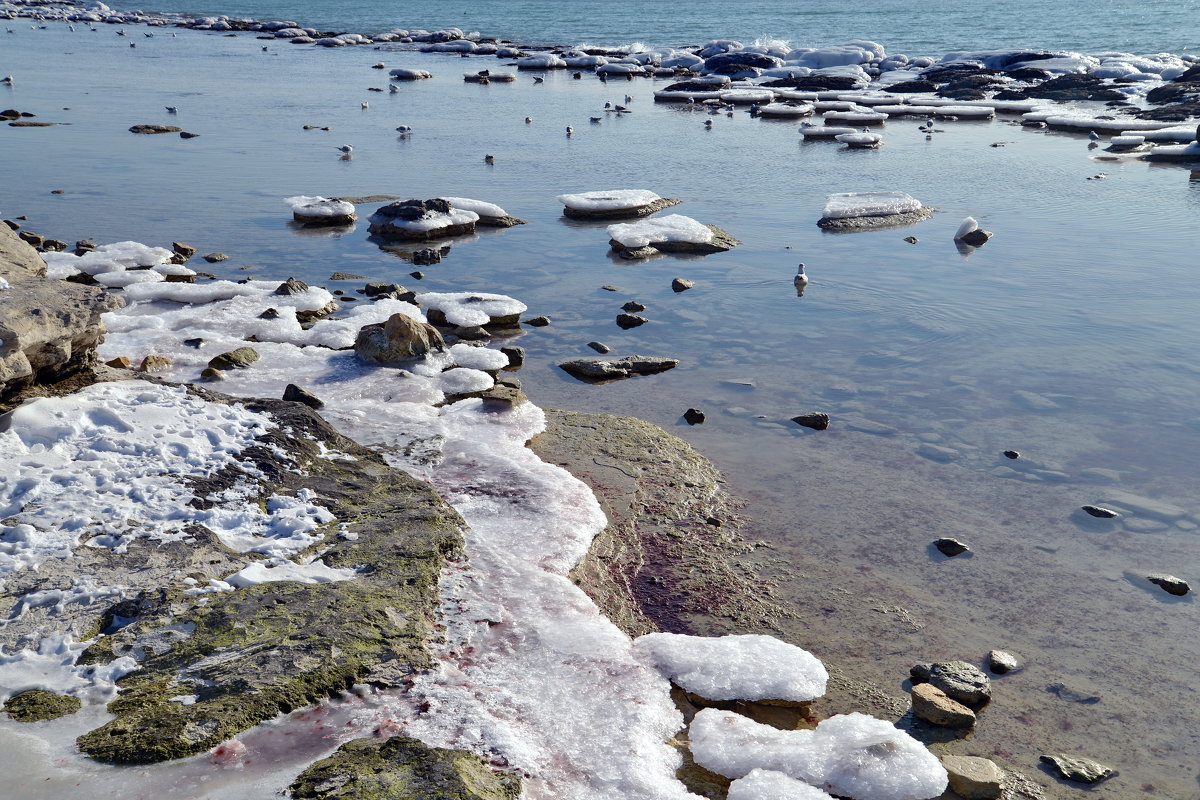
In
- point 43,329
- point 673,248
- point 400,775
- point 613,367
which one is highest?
point 43,329

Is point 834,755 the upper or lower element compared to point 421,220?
lower

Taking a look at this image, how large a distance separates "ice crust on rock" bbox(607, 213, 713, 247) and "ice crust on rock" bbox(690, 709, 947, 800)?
861cm

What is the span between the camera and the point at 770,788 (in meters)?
3.65

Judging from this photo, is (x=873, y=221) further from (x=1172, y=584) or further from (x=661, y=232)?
(x=1172, y=584)

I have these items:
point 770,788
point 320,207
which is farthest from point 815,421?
point 320,207

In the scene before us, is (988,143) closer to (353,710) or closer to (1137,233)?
(1137,233)

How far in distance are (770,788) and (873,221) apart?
35.6ft

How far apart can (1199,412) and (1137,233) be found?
619 centimetres

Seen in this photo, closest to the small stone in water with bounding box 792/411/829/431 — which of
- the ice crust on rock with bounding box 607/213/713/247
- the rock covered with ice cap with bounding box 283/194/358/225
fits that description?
the ice crust on rock with bounding box 607/213/713/247

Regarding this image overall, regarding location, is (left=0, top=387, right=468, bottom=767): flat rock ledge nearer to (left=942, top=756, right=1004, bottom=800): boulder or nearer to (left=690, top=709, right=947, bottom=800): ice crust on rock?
(left=690, top=709, right=947, bottom=800): ice crust on rock

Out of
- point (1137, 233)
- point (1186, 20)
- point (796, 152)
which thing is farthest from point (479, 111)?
point (1186, 20)

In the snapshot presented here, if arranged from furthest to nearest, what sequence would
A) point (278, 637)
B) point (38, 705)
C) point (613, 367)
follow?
point (613, 367) < point (278, 637) < point (38, 705)

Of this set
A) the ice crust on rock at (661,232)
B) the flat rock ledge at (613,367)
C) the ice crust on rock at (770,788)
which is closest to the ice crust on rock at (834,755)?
the ice crust on rock at (770,788)

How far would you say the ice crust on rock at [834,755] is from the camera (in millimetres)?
3727
